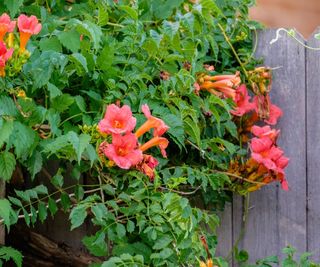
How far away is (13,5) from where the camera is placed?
9.39 feet

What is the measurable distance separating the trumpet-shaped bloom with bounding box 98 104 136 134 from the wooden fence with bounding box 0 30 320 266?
1003mm

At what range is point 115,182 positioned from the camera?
2.94 metres

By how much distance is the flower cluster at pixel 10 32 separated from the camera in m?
2.53

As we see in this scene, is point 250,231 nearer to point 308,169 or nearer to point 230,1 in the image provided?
point 308,169

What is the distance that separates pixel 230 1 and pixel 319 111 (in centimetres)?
60

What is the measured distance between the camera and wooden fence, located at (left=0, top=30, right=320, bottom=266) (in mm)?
3586

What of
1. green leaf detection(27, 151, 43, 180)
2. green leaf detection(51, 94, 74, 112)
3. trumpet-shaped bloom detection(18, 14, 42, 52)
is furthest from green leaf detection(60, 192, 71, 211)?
trumpet-shaped bloom detection(18, 14, 42, 52)

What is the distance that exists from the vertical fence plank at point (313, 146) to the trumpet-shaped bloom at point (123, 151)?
1.12m

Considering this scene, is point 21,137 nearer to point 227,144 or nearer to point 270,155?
point 227,144

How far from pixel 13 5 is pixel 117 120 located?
557 mm

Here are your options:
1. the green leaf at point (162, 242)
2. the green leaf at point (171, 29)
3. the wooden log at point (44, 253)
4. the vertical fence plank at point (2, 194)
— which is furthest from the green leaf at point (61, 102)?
the wooden log at point (44, 253)

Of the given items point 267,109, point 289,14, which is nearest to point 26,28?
point 267,109

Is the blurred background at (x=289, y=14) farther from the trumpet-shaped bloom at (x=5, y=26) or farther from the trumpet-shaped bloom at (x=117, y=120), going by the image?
the trumpet-shaped bloom at (x=5, y=26)

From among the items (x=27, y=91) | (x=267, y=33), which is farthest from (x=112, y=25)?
(x=267, y=33)
